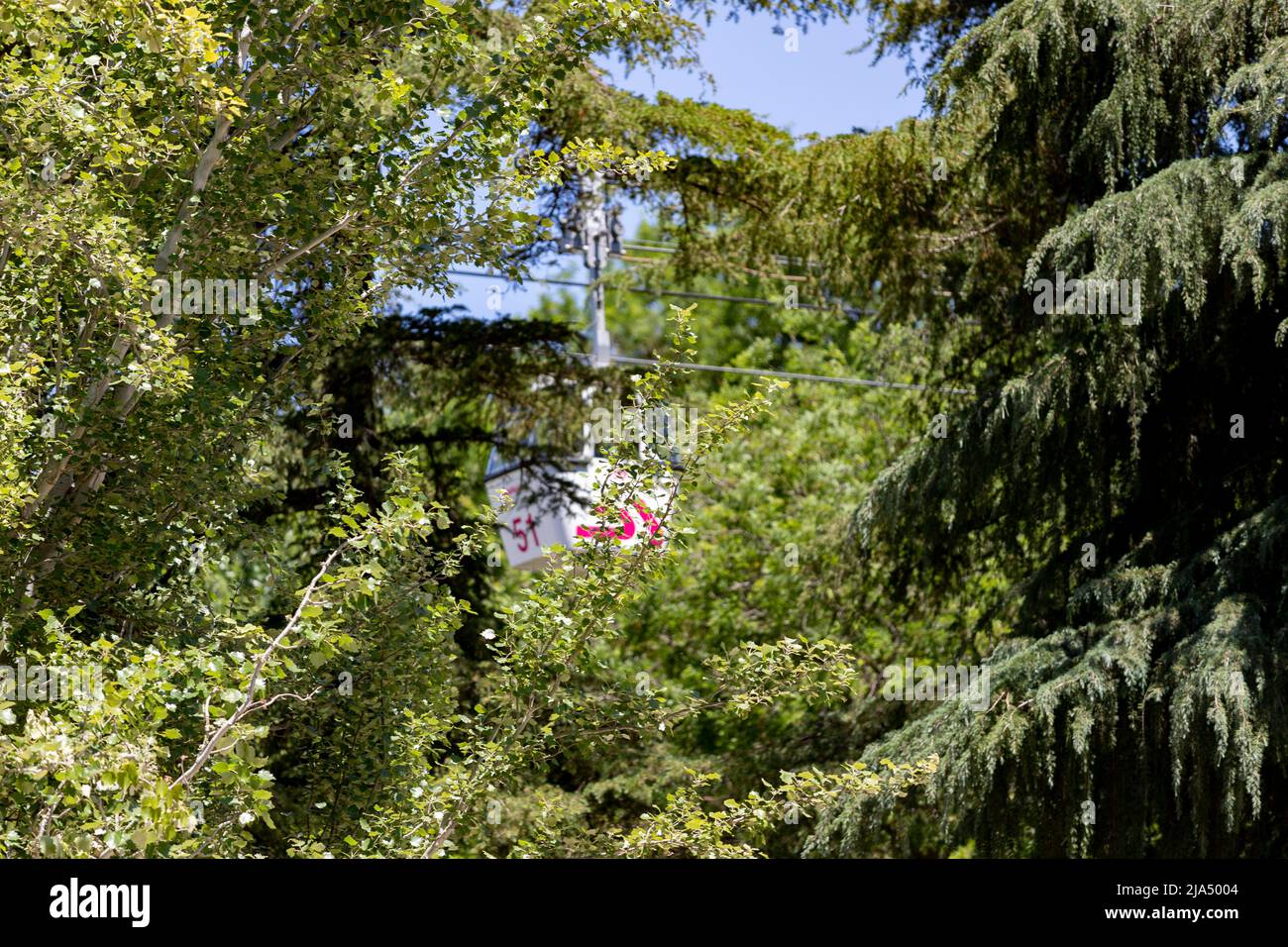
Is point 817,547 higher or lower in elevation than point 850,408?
lower

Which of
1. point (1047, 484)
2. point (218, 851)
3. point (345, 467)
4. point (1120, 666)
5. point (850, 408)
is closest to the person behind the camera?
point (218, 851)

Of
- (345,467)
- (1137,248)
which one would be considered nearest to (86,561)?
(345,467)

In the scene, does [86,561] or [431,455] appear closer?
[86,561]

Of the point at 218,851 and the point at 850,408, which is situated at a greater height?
the point at 850,408

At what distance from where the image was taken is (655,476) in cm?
545

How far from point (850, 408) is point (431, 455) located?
929 centimetres

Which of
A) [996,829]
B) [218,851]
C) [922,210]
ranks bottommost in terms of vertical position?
[996,829]

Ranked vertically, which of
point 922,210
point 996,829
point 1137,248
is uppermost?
point 922,210

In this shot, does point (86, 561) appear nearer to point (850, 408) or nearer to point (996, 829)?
point (996, 829)

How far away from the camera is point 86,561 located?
566 cm

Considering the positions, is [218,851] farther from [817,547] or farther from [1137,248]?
[817,547]
